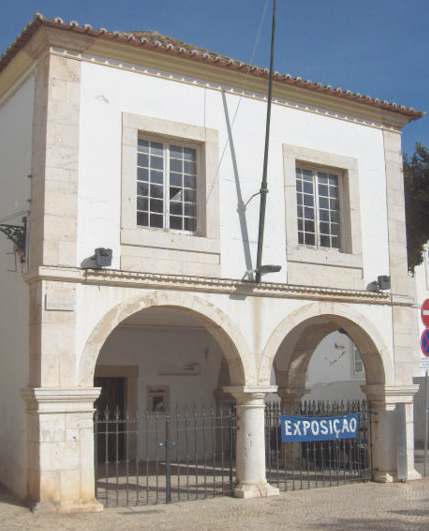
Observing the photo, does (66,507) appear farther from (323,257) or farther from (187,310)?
(323,257)

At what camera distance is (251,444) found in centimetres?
1034

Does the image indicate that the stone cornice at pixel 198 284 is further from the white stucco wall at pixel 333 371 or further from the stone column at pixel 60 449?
the white stucco wall at pixel 333 371

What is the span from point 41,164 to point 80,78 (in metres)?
1.34

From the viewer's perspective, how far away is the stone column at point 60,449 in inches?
343

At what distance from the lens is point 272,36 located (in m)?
11.0

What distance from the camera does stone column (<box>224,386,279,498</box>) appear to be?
1025cm

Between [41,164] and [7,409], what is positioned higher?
[41,164]

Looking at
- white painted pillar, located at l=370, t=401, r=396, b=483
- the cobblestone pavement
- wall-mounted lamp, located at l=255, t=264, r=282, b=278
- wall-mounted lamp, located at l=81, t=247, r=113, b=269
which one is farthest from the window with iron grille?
the cobblestone pavement

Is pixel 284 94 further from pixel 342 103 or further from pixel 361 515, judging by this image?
pixel 361 515

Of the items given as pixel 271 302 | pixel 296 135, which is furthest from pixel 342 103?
pixel 271 302

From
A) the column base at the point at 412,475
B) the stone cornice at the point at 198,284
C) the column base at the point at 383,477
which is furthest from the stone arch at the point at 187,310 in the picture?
the column base at the point at 412,475

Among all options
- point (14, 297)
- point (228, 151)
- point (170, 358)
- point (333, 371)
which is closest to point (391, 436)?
point (228, 151)

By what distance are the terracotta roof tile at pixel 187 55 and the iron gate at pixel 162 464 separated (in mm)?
5151

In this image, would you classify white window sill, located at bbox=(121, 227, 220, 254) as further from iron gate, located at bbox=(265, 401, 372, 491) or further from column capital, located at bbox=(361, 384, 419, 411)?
column capital, located at bbox=(361, 384, 419, 411)
